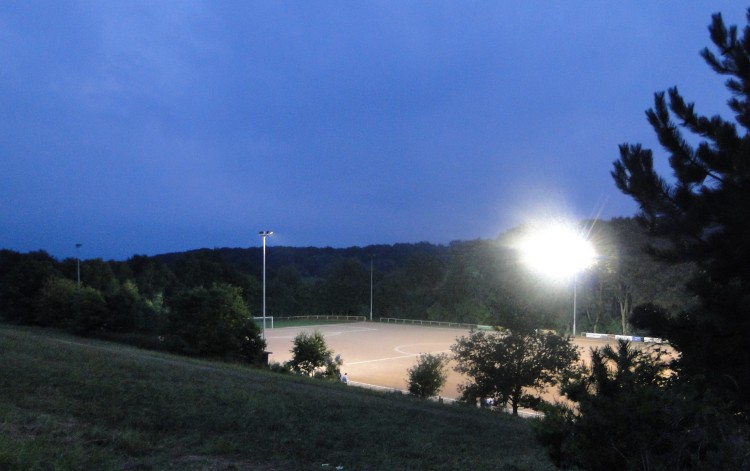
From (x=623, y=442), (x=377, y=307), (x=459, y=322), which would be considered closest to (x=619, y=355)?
(x=623, y=442)

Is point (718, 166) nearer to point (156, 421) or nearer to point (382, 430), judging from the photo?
point (382, 430)

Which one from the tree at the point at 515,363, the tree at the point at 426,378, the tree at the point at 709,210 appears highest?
the tree at the point at 709,210

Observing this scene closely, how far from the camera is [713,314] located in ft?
26.1

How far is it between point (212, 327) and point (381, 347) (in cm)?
1874

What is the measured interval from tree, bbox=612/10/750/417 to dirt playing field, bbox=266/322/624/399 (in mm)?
9571

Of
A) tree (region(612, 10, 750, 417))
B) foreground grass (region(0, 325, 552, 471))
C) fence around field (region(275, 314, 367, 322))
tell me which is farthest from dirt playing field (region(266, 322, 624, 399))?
foreground grass (region(0, 325, 552, 471))

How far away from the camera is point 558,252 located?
137 feet

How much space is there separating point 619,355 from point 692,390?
0.78 m

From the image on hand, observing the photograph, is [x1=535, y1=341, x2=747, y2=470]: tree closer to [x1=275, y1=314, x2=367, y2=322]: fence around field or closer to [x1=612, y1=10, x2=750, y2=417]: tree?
[x1=612, y1=10, x2=750, y2=417]: tree

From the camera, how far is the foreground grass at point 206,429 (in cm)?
482

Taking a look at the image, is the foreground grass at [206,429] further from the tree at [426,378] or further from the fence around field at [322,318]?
the fence around field at [322,318]

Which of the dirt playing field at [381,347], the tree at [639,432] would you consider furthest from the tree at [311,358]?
the tree at [639,432]

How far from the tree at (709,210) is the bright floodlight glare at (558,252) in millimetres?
26078

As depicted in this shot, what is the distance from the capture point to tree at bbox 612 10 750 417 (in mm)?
7930
